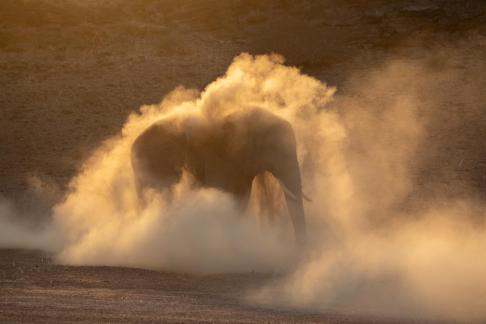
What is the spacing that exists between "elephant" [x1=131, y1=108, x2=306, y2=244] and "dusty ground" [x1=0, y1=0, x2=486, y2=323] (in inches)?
309

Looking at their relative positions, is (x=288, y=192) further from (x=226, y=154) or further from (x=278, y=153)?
(x=226, y=154)

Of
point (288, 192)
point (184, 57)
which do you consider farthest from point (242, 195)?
point (184, 57)

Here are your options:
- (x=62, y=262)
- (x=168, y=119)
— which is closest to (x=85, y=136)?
(x=168, y=119)

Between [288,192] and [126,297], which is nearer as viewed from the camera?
[126,297]

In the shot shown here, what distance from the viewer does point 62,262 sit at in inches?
679

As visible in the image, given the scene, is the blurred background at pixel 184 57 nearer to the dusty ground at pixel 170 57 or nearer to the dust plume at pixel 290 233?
the dusty ground at pixel 170 57

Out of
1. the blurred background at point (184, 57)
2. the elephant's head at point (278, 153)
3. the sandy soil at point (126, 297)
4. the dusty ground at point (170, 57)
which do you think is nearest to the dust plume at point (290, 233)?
the elephant's head at point (278, 153)

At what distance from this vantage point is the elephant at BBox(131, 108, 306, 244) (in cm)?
1931

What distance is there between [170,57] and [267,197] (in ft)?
69.6

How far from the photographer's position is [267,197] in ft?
64.8

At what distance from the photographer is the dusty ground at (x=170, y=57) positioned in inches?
1243

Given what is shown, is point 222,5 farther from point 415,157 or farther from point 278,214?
point 278,214

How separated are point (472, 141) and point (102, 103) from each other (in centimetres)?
1018

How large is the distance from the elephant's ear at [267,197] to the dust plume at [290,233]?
0.23 meters
